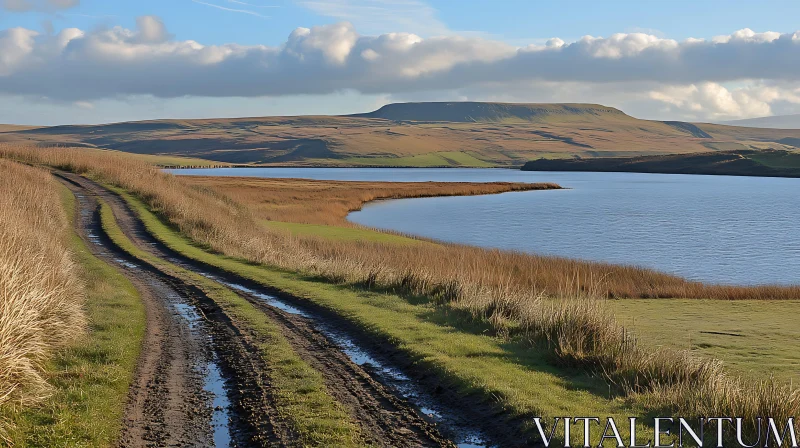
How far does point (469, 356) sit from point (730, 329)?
8.20 m

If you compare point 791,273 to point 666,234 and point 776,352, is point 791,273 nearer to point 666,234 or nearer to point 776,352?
point 666,234

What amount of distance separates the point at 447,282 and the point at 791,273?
70.8ft

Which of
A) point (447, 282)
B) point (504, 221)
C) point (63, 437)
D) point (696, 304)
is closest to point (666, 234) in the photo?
point (504, 221)

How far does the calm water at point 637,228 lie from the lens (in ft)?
120

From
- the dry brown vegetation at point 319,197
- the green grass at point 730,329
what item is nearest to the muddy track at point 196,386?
the green grass at point 730,329

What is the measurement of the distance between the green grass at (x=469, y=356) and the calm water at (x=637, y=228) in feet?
64.9

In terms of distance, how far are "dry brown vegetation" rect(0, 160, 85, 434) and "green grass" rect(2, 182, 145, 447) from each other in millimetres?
264

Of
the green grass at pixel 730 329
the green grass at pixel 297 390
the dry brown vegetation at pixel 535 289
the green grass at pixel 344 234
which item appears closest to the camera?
the green grass at pixel 297 390

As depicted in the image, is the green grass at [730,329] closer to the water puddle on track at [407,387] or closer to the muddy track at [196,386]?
the water puddle on track at [407,387]

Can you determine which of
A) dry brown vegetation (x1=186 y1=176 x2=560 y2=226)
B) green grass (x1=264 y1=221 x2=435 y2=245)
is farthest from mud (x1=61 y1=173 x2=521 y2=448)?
dry brown vegetation (x1=186 y1=176 x2=560 y2=226)

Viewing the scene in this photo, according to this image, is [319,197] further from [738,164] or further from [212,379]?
[738,164]

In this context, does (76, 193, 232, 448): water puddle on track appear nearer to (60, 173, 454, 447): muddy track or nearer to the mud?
the mud

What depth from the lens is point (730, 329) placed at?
1705 centimetres

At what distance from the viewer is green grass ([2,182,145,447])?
8227 mm
